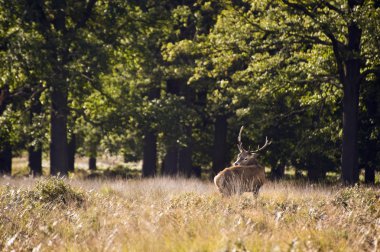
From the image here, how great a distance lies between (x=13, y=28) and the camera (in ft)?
64.0

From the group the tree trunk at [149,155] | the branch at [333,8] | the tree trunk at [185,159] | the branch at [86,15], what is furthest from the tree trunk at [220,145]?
the branch at [333,8]

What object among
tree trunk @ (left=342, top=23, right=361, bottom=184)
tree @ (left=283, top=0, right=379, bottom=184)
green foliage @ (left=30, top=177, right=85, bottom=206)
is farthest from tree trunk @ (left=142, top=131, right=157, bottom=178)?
green foliage @ (left=30, top=177, right=85, bottom=206)

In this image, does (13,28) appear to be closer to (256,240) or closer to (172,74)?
(172,74)

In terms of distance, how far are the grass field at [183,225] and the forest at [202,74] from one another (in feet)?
20.4

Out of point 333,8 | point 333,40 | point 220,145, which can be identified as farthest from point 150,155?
point 333,8

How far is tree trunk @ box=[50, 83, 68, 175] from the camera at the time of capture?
2081 centimetres

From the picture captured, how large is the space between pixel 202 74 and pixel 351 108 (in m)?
5.69

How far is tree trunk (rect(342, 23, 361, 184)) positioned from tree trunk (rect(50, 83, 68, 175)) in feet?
34.5

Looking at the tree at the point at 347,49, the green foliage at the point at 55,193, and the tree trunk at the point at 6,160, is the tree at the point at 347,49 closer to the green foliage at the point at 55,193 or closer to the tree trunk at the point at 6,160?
the green foliage at the point at 55,193

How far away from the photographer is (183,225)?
291 inches

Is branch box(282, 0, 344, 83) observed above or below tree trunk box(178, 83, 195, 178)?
above

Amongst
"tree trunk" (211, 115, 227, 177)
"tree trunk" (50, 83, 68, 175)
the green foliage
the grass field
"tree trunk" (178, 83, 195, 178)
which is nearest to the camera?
the grass field

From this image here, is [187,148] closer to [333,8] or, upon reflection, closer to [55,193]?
[333,8]

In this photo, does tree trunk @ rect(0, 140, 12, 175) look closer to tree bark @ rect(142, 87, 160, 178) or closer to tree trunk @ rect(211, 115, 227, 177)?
tree bark @ rect(142, 87, 160, 178)
